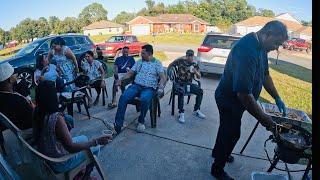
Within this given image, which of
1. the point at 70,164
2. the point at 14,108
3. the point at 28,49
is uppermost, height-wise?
the point at 28,49

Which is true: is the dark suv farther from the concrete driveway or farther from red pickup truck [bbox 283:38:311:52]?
red pickup truck [bbox 283:38:311:52]

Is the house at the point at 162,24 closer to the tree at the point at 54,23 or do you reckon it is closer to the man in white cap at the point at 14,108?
the tree at the point at 54,23

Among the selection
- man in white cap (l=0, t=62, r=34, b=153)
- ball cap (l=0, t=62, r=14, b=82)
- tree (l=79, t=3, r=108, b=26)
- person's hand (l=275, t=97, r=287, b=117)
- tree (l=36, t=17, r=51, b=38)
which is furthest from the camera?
tree (l=79, t=3, r=108, b=26)

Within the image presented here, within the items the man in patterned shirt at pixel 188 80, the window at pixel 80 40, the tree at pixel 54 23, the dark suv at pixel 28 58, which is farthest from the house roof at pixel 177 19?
the man in patterned shirt at pixel 188 80

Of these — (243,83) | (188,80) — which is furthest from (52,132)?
(188,80)

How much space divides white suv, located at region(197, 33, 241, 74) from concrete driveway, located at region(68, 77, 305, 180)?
12.9 feet

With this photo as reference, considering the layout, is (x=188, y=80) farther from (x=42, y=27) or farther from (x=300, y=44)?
(x=300, y=44)

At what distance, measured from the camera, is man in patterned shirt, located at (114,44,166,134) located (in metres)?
5.14

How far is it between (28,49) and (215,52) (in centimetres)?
586

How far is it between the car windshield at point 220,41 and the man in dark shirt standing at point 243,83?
6479 millimetres

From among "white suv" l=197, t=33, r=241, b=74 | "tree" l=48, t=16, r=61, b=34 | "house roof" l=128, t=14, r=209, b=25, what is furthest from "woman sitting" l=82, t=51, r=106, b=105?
"house roof" l=128, t=14, r=209, b=25

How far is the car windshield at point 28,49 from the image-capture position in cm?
988

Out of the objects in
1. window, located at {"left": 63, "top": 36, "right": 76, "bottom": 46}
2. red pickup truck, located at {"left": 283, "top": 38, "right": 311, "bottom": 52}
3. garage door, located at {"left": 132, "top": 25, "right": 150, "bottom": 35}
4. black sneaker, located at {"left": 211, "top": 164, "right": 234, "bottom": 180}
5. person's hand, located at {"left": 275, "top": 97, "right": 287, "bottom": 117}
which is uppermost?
garage door, located at {"left": 132, "top": 25, "right": 150, "bottom": 35}

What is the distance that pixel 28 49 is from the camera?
10031mm
